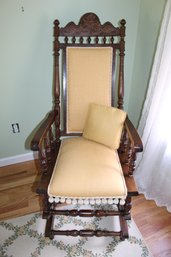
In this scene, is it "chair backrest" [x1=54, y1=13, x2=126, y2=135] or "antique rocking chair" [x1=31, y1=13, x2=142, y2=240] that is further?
"chair backrest" [x1=54, y1=13, x2=126, y2=135]

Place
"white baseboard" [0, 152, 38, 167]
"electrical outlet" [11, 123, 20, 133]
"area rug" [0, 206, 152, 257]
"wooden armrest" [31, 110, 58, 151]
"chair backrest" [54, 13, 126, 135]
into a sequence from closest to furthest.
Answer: "wooden armrest" [31, 110, 58, 151]
"area rug" [0, 206, 152, 257]
"chair backrest" [54, 13, 126, 135]
"electrical outlet" [11, 123, 20, 133]
"white baseboard" [0, 152, 38, 167]

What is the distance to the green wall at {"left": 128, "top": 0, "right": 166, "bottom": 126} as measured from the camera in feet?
4.93

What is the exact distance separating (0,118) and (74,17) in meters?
0.99

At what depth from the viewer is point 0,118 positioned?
179 cm

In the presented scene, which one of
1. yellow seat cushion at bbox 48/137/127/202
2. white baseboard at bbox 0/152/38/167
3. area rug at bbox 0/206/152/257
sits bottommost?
area rug at bbox 0/206/152/257

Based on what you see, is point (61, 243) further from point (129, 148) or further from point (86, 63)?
point (86, 63)

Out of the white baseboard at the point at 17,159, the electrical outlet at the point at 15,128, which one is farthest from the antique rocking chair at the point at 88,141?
the white baseboard at the point at 17,159

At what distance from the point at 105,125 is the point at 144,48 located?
0.75 meters

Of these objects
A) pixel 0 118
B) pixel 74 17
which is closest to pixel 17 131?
pixel 0 118

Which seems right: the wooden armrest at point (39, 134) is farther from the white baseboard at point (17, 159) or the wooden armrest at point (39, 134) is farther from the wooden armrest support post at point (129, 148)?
the white baseboard at point (17, 159)

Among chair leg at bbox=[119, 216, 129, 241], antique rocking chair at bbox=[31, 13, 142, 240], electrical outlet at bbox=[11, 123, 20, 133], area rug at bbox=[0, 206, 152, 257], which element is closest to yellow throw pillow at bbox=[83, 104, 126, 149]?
antique rocking chair at bbox=[31, 13, 142, 240]

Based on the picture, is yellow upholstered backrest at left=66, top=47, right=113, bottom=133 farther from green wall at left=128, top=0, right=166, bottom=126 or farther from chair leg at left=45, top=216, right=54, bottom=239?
chair leg at left=45, top=216, right=54, bottom=239

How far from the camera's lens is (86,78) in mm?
1503

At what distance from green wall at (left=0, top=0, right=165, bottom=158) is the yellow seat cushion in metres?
0.67
